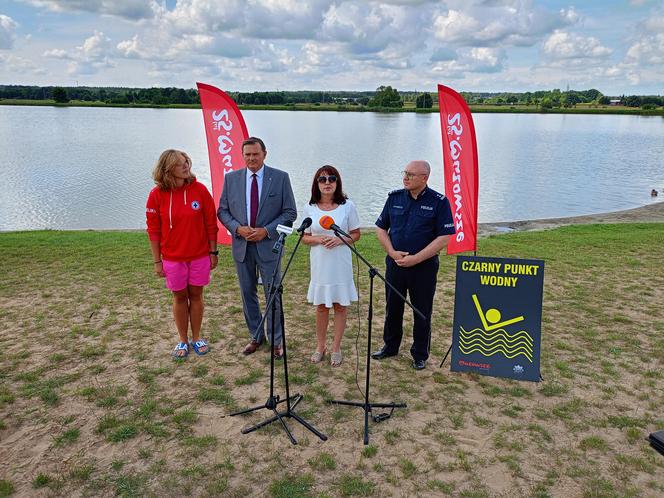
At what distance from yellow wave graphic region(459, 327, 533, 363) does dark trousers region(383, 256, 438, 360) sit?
35cm

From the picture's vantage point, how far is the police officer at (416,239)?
404 centimetres

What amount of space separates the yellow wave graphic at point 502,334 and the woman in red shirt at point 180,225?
2527 mm

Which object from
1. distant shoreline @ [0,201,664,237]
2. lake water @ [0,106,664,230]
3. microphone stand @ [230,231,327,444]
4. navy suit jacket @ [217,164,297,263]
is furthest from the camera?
lake water @ [0,106,664,230]

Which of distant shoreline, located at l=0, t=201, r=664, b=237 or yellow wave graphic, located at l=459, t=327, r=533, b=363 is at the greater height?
yellow wave graphic, located at l=459, t=327, r=533, b=363

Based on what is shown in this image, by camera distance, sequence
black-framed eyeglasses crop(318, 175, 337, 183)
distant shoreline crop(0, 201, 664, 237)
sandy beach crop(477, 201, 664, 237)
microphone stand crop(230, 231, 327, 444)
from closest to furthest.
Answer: microphone stand crop(230, 231, 327, 444)
black-framed eyeglasses crop(318, 175, 337, 183)
distant shoreline crop(0, 201, 664, 237)
sandy beach crop(477, 201, 664, 237)

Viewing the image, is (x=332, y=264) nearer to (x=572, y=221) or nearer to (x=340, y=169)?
(x=572, y=221)

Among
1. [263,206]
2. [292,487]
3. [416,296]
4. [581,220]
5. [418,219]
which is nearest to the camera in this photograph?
[292,487]

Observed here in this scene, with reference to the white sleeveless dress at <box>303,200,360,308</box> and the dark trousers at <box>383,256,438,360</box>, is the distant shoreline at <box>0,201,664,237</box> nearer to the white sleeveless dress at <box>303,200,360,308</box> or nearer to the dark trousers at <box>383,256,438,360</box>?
the dark trousers at <box>383,256,438,360</box>

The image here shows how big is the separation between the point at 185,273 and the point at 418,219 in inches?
87.2

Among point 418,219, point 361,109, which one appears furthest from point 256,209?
point 361,109

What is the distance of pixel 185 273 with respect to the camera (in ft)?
14.2

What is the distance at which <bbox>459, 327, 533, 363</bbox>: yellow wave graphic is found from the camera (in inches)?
162

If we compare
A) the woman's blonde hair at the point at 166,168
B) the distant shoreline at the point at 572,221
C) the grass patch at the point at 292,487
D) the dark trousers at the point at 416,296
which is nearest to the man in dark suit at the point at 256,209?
the woman's blonde hair at the point at 166,168

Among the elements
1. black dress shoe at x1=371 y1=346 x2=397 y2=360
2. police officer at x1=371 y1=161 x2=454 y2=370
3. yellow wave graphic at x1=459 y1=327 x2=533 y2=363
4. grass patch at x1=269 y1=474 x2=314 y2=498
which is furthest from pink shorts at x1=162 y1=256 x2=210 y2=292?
yellow wave graphic at x1=459 y1=327 x2=533 y2=363
